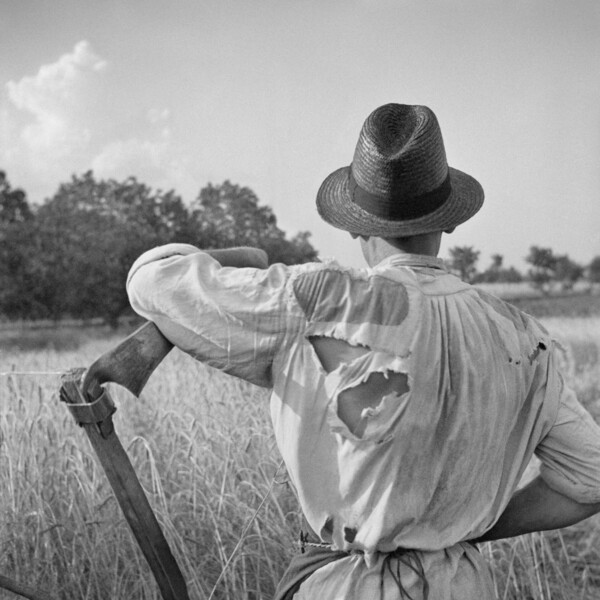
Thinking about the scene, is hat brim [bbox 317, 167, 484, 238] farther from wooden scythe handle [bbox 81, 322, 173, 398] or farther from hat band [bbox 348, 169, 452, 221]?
wooden scythe handle [bbox 81, 322, 173, 398]

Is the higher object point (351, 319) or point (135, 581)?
point (351, 319)

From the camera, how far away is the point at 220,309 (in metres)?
1.14

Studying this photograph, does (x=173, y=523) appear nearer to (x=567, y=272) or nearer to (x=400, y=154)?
(x=400, y=154)

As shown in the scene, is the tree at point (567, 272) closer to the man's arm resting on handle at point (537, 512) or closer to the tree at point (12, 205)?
the tree at point (12, 205)

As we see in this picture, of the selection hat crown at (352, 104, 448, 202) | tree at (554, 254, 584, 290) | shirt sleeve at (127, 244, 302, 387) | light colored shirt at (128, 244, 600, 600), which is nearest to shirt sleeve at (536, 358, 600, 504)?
light colored shirt at (128, 244, 600, 600)

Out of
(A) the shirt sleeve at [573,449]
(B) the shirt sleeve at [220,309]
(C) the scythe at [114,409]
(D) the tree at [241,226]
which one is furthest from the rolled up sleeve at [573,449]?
(D) the tree at [241,226]

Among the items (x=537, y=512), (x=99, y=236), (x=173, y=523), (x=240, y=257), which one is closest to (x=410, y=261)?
(x=240, y=257)

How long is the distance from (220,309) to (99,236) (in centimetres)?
2502

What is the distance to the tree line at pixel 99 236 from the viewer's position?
23.8m

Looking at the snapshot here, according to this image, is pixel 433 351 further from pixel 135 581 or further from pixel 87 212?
pixel 87 212

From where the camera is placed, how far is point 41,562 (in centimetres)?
268

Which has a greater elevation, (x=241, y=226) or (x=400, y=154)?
(x=400, y=154)

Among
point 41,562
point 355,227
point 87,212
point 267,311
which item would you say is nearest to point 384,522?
point 267,311

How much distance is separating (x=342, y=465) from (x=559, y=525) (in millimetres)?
594
